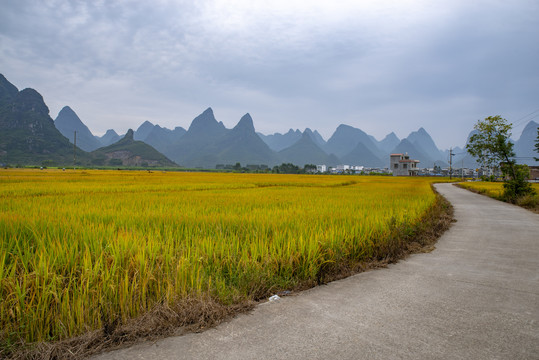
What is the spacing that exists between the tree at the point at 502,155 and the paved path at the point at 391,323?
16.2 meters

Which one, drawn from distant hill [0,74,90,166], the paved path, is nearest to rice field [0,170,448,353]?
the paved path

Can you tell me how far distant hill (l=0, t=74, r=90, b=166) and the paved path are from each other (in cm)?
12646

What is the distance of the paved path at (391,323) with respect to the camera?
6.39ft

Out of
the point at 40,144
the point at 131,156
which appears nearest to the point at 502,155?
the point at 40,144

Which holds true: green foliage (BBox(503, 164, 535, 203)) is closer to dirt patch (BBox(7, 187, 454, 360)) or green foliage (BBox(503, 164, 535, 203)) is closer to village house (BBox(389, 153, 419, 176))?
dirt patch (BBox(7, 187, 454, 360))

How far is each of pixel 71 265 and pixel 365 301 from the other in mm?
2920

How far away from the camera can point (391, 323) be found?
2.37m

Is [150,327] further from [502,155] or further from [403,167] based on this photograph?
[403,167]

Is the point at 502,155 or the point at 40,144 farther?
the point at 40,144

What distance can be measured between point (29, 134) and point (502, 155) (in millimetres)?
162667

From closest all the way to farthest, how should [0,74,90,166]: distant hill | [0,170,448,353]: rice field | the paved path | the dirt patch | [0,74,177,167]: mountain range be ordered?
the dirt patch
the paved path
[0,170,448,353]: rice field
[0,74,90,166]: distant hill
[0,74,177,167]: mountain range

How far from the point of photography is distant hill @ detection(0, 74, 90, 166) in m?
103

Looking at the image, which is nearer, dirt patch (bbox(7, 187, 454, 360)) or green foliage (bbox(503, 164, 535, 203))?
dirt patch (bbox(7, 187, 454, 360))

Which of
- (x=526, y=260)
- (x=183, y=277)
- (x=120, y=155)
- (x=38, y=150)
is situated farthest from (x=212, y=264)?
(x=120, y=155)
